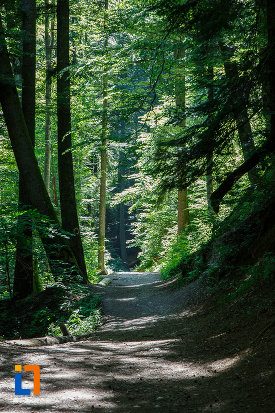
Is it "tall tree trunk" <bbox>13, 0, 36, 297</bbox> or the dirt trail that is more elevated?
"tall tree trunk" <bbox>13, 0, 36, 297</bbox>

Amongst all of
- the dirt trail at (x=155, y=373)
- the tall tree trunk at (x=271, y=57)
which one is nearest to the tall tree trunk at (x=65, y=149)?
the dirt trail at (x=155, y=373)

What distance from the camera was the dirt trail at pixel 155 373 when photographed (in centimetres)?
307

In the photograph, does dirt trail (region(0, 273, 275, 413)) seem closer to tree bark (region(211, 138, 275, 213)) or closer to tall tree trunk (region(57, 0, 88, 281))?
tree bark (region(211, 138, 275, 213))

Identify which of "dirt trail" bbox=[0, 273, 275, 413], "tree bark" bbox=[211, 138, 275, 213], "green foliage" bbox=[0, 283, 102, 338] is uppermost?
"tree bark" bbox=[211, 138, 275, 213]

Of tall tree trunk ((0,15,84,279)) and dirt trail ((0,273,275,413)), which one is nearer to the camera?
dirt trail ((0,273,275,413))

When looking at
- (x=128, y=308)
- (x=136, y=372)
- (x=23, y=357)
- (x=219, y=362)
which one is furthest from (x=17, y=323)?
(x=219, y=362)

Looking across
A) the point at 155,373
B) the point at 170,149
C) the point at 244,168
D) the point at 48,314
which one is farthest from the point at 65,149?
the point at 155,373

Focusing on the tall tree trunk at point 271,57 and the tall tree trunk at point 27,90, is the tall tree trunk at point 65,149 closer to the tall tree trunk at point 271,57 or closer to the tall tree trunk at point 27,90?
the tall tree trunk at point 27,90

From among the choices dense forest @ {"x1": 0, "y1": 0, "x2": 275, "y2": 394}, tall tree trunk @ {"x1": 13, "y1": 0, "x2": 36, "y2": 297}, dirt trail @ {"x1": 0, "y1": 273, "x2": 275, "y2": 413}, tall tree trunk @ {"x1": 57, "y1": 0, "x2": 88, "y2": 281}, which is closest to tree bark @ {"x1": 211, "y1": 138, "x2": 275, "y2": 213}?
dense forest @ {"x1": 0, "y1": 0, "x2": 275, "y2": 394}

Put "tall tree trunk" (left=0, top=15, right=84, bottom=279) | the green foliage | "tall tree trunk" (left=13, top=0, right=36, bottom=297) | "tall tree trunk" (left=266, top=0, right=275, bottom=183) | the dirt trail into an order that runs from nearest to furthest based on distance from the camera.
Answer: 1. the dirt trail
2. "tall tree trunk" (left=266, top=0, right=275, bottom=183)
3. the green foliage
4. "tall tree trunk" (left=0, top=15, right=84, bottom=279)
5. "tall tree trunk" (left=13, top=0, right=36, bottom=297)

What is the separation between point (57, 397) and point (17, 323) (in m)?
6.04

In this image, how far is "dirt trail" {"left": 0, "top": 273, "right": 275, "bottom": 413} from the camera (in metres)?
3.07

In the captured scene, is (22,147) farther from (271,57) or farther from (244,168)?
(271,57)

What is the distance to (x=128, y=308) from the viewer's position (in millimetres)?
10242
